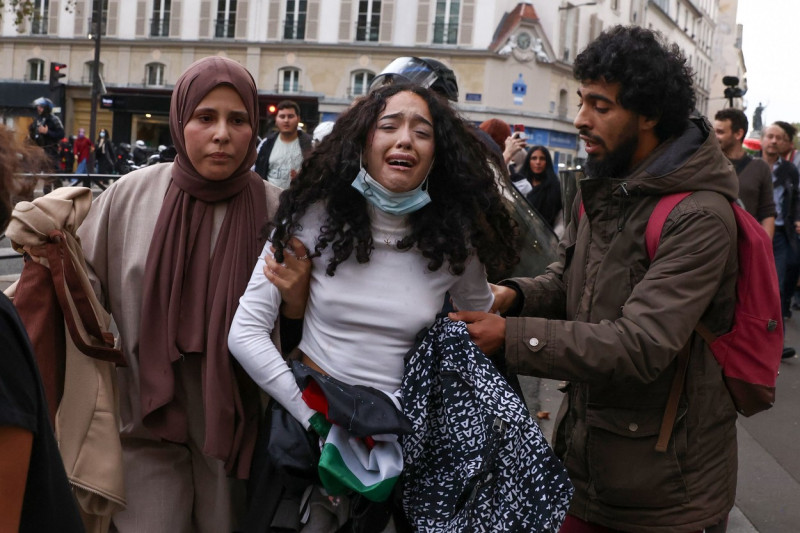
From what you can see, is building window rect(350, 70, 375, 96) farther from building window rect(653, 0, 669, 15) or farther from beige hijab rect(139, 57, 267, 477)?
beige hijab rect(139, 57, 267, 477)

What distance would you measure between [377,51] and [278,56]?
449 centimetres

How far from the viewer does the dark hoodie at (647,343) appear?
2.44 metres

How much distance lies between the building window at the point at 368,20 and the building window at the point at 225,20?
569 cm

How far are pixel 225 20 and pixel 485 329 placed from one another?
4125 centimetres

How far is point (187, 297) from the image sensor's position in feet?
9.06

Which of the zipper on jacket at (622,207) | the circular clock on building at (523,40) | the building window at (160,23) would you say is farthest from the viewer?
the building window at (160,23)

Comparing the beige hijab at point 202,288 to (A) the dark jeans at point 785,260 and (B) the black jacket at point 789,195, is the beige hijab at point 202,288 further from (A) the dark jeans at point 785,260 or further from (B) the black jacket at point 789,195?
(B) the black jacket at point 789,195

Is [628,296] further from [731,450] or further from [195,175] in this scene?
[195,175]

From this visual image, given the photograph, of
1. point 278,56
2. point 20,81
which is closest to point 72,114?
point 20,81

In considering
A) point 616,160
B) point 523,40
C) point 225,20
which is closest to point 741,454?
point 616,160

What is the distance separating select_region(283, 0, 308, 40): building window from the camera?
41062 millimetres

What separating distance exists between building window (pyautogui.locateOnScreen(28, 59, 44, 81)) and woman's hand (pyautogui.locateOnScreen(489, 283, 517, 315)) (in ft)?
150

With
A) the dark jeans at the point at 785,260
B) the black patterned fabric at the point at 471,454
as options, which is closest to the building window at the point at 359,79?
the dark jeans at the point at 785,260

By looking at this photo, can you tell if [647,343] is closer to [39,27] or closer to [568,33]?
[568,33]
